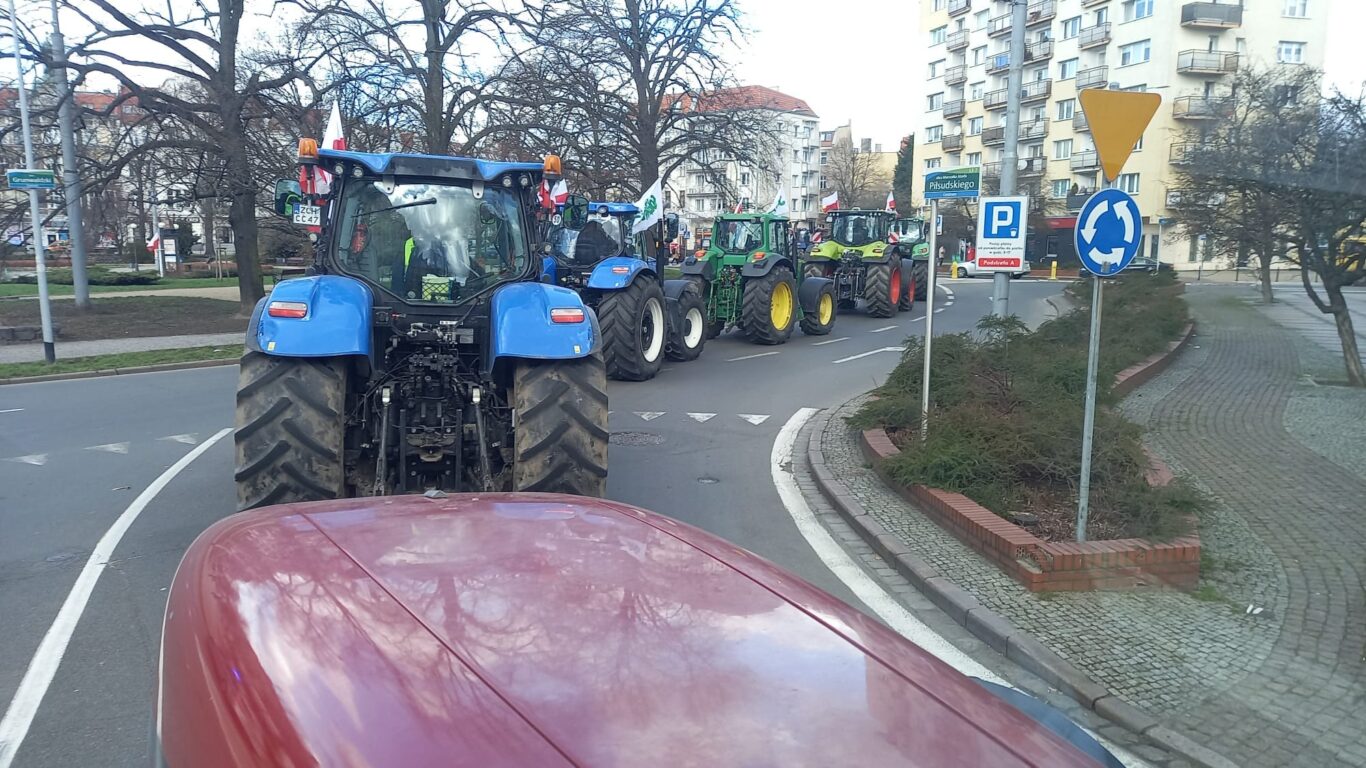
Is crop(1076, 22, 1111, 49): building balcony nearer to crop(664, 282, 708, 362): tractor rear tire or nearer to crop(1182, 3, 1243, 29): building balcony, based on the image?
crop(1182, 3, 1243, 29): building balcony

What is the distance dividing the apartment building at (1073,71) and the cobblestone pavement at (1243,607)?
2638 centimetres

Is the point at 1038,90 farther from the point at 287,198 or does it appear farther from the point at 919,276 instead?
the point at 287,198

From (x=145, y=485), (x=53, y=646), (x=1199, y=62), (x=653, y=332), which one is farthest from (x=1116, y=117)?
(x=1199, y=62)

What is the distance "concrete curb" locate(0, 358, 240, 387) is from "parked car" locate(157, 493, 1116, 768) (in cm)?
1519

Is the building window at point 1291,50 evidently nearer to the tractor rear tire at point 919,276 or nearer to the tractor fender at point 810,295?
the tractor rear tire at point 919,276

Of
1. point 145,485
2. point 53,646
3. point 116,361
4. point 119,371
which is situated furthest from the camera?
point 116,361

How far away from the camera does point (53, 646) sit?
4727 mm

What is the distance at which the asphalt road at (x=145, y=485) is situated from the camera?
4301 millimetres

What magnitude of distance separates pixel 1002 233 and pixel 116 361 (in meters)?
15.0

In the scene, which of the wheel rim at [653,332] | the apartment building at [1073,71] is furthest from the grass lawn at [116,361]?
the apartment building at [1073,71]

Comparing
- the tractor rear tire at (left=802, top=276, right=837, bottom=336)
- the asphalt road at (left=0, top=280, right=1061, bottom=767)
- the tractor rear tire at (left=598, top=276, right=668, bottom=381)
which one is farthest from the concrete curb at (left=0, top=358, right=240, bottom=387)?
the tractor rear tire at (left=802, top=276, right=837, bottom=336)

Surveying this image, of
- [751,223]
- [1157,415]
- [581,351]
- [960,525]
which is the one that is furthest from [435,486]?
[751,223]

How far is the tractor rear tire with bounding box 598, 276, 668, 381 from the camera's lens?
13508mm

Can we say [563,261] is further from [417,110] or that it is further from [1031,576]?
[1031,576]
